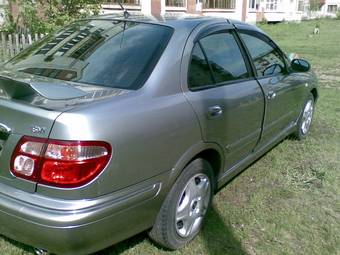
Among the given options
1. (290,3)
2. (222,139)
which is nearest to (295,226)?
(222,139)

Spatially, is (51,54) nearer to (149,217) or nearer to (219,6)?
(149,217)

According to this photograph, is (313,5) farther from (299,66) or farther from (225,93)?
(225,93)

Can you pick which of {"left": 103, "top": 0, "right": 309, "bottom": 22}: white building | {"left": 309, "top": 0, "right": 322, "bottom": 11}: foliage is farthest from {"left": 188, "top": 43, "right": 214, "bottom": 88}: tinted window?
{"left": 309, "top": 0, "right": 322, "bottom": 11}: foliage

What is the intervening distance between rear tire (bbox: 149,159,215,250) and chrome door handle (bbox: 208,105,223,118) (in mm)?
343

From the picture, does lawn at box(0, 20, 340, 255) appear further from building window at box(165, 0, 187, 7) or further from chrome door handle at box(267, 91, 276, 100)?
building window at box(165, 0, 187, 7)

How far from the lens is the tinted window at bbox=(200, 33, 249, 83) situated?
329 cm

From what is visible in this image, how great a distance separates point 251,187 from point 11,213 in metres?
2.46

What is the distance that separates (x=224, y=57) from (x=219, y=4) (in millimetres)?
27175

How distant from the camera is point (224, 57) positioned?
3490 millimetres

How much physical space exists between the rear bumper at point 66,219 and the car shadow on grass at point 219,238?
919 mm

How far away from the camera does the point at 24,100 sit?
7.77 feet

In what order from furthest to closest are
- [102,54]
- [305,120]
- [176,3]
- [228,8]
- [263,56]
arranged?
[228,8] → [176,3] → [305,120] → [263,56] → [102,54]

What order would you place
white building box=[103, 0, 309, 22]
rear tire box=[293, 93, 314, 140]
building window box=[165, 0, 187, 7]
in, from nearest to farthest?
1. rear tire box=[293, 93, 314, 140]
2. white building box=[103, 0, 309, 22]
3. building window box=[165, 0, 187, 7]

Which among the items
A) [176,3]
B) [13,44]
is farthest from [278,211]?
[176,3]
